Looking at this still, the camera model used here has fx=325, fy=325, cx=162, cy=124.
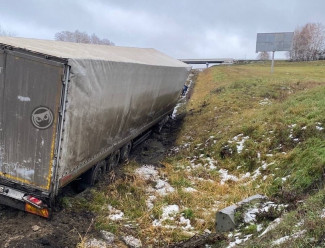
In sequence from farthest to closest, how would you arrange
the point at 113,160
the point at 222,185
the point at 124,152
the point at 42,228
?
the point at 124,152 → the point at 113,160 → the point at 222,185 → the point at 42,228

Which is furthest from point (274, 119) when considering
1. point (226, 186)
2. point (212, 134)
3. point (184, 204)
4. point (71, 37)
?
point (71, 37)

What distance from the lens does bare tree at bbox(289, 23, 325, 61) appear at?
8012 centimetres

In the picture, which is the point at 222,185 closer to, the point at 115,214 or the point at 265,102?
the point at 115,214

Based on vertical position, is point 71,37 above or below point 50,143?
above

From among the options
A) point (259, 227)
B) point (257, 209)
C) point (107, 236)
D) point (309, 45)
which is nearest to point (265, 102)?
point (257, 209)

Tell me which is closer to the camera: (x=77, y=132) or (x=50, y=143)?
(x=50, y=143)

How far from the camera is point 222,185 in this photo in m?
8.50

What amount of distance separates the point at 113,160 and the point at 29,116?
3.86m

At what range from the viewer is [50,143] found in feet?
17.3

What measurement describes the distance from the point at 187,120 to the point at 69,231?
12263mm

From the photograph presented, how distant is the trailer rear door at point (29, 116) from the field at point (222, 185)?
135cm

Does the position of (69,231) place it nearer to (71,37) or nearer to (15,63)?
(15,63)

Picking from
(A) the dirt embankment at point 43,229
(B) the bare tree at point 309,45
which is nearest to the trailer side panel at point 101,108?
(A) the dirt embankment at point 43,229

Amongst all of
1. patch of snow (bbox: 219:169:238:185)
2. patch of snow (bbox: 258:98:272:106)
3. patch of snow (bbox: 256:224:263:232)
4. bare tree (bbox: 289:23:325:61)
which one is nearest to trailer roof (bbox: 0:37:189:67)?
patch of snow (bbox: 219:169:238:185)
